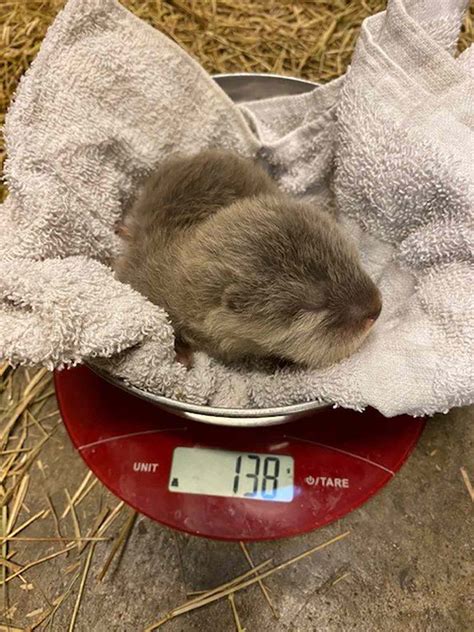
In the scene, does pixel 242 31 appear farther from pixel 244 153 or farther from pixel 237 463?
pixel 237 463

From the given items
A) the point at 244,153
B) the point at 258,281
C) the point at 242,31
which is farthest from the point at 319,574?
the point at 242,31

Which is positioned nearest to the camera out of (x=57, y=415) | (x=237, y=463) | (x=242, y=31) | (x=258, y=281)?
(x=258, y=281)

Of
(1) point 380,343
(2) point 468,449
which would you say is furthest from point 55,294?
(2) point 468,449

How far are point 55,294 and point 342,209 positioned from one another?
67 cm

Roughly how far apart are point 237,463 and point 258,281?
379 mm

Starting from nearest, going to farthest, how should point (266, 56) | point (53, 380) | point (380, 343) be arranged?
point (380, 343)
point (53, 380)
point (266, 56)

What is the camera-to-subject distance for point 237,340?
1.08 metres

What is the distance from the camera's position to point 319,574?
108 centimetres

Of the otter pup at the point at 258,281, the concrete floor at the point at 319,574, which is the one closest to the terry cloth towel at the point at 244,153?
the otter pup at the point at 258,281

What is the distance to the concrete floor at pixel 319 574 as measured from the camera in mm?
1049

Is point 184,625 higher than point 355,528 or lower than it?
lower

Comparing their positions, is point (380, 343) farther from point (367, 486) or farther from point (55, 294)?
point (55, 294)

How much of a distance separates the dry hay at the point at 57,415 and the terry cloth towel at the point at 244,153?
32cm

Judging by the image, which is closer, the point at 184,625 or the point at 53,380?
the point at 184,625
